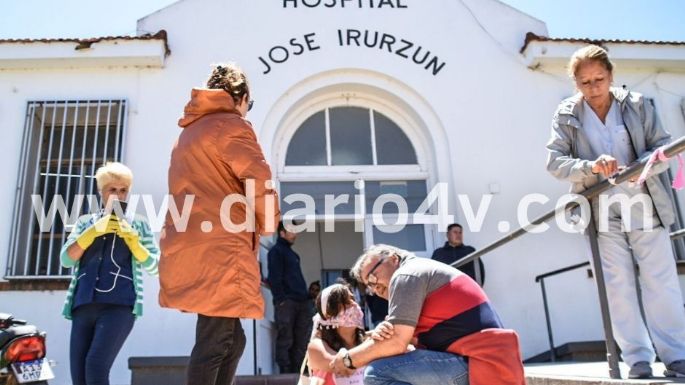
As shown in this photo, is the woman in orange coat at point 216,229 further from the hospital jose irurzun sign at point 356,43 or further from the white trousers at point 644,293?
the hospital jose irurzun sign at point 356,43

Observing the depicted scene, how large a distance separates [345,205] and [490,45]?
2.77m

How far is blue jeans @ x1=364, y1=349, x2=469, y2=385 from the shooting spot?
2.42m

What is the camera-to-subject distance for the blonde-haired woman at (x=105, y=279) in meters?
2.99

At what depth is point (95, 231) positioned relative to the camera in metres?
3.29

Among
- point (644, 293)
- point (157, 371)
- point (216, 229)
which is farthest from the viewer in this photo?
point (157, 371)

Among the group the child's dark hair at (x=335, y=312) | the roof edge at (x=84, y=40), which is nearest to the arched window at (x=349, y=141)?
the roof edge at (x=84, y=40)

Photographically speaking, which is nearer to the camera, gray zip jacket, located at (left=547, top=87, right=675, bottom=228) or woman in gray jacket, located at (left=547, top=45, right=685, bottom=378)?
woman in gray jacket, located at (left=547, top=45, right=685, bottom=378)

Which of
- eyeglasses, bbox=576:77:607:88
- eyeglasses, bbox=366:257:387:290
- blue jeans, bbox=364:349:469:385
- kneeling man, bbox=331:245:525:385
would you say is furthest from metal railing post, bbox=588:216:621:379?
eyeglasses, bbox=366:257:387:290

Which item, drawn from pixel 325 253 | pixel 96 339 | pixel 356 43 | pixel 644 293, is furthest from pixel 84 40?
pixel 644 293

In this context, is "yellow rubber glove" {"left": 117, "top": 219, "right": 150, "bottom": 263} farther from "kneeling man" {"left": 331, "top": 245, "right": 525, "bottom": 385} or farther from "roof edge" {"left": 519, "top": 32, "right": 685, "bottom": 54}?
"roof edge" {"left": 519, "top": 32, "right": 685, "bottom": 54}

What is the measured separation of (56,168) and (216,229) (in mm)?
5333

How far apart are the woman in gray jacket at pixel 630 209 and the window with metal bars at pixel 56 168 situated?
206 inches

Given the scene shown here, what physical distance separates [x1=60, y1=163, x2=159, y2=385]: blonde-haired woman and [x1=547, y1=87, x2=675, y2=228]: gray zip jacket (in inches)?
93.0

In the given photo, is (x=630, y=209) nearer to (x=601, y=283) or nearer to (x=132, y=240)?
(x=601, y=283)
